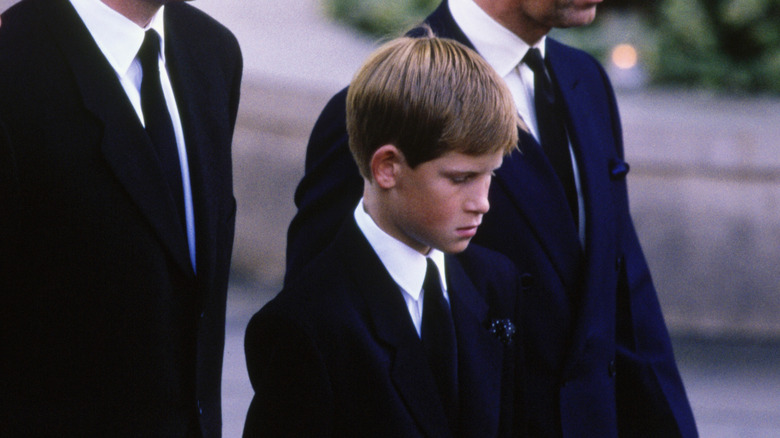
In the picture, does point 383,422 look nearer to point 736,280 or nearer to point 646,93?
point 736,280

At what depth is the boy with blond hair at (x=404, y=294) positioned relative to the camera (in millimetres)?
2025

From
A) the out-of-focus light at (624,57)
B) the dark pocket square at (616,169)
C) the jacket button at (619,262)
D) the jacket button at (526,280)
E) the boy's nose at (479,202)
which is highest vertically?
the out-of-focus light at (624,57)

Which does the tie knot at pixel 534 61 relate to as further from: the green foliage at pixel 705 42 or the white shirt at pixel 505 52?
the green foliage at pixel 705 42

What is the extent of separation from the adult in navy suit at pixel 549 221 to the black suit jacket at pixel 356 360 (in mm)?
286

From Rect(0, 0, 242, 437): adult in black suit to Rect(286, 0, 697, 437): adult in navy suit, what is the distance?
0.37m

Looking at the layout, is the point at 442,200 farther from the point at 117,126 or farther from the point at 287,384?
the point at 117,126

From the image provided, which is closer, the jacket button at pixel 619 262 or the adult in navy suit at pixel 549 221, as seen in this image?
the adult in navy suit at pixel 549 221

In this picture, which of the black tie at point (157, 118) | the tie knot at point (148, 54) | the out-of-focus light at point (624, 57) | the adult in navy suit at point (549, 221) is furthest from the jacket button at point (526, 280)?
the out-of-focus light at point (624, 57)

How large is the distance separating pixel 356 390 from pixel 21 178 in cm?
69


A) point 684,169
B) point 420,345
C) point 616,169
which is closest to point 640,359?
point 616,169

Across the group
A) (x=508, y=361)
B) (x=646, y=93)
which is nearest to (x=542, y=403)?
(x=508, y=361)

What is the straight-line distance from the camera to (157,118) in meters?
2.12

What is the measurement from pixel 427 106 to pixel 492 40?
530mm

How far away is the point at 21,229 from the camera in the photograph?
75.9 inches
